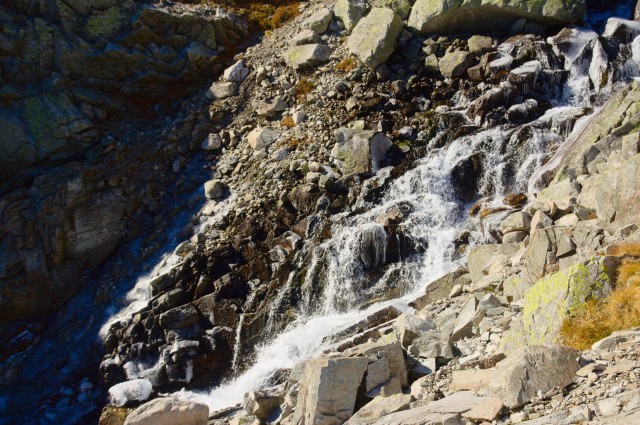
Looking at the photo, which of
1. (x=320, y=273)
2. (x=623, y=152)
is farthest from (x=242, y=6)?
(x=623, y=152)

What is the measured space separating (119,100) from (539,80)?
1864 centimetres

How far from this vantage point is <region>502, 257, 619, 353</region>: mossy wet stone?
9109 mm

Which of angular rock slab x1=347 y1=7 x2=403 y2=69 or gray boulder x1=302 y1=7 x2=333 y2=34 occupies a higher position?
gray boulder x1=302 y1=7 x2=333 y2=34

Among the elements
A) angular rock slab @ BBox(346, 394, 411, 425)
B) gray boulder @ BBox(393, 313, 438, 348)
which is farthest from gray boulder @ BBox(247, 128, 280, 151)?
angular rock slab @ BBox(346, 394, 411, 425)

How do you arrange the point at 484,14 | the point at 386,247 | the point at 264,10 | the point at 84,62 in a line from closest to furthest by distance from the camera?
the point at 386,247 < the point at 484,14 < the point at 84,62 < the point at 264,10

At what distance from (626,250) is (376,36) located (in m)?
18.1

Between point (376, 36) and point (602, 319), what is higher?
point (376, 36)

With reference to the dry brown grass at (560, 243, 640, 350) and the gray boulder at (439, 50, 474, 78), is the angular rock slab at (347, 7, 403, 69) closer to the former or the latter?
the gray boulder at (439, 50, 474, 78)

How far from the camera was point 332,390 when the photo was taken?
9367 mm

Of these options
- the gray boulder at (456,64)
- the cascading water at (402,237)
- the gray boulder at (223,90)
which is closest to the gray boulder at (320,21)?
the gray boulder at (223,90)

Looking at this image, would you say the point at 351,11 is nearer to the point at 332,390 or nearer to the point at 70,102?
the point at 70,102

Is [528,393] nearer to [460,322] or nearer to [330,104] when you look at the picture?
[460,322]

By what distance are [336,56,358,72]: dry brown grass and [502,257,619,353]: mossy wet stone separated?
18.0 m

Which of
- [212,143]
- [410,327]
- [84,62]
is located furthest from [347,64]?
[410,327]
